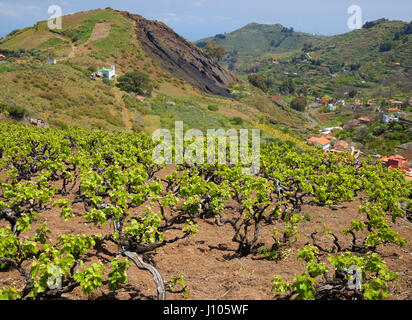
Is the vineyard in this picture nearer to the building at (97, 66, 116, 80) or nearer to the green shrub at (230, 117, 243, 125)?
the green shrub at (230, 117, 243, 125)

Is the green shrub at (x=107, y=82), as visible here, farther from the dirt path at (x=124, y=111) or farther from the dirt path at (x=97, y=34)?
the dirt path at (x=97, y=34)

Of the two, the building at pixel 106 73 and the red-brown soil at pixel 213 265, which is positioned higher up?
the building at pixel 106 73

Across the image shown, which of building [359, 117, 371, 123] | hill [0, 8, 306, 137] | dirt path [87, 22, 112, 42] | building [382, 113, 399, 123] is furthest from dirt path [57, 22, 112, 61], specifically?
building [382, 113, 399, 123]

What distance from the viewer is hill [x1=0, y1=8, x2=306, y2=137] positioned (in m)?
50.8

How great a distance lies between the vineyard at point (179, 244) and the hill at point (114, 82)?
3333cm

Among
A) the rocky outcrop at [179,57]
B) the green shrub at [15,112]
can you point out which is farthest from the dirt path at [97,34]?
the green shrub at [15,112]

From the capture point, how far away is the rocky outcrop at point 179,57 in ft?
351

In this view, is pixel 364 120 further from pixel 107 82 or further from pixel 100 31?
pixel 100 31

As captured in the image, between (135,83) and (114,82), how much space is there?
5734 millimetres

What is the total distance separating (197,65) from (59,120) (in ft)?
280

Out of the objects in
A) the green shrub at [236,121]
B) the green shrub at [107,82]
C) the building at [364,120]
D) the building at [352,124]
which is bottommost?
the green shrub at [236,121]

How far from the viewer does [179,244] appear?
1329 cm

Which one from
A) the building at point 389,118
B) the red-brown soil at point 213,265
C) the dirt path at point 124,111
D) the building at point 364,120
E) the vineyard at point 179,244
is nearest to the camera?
the vineyard at point 179,244
